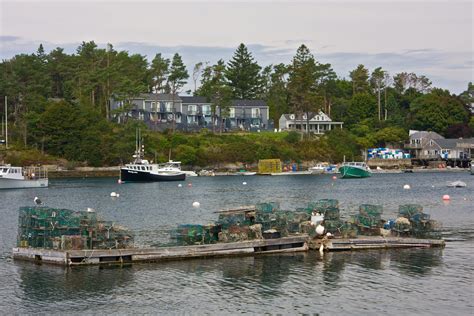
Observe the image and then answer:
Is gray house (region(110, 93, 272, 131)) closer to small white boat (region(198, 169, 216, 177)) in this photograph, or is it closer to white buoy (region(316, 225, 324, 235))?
small white boat (region(198, 169, 216, 177))

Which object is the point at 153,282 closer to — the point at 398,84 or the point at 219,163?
the point at 219,163

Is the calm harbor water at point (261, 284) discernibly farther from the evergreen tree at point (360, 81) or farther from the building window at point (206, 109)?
the evergreen tree at point (360, 81)

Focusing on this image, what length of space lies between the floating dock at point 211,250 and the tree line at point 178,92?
3444 inches

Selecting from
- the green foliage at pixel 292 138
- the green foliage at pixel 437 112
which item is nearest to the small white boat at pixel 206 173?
the green foliage at pixel 292 138

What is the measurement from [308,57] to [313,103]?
12527 millimetres

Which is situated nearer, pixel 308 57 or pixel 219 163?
pixel 219 163

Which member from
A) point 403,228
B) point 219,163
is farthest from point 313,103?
point 403,228

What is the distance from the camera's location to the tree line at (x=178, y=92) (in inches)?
4737

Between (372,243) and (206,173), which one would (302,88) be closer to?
(206,173)

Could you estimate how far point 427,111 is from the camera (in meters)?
159

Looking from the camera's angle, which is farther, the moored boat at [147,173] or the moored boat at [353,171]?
the moored boat at [353,171]

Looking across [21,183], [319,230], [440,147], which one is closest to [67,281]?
[319,230]

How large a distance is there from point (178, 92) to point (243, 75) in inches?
786

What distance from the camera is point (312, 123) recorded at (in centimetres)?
15875
